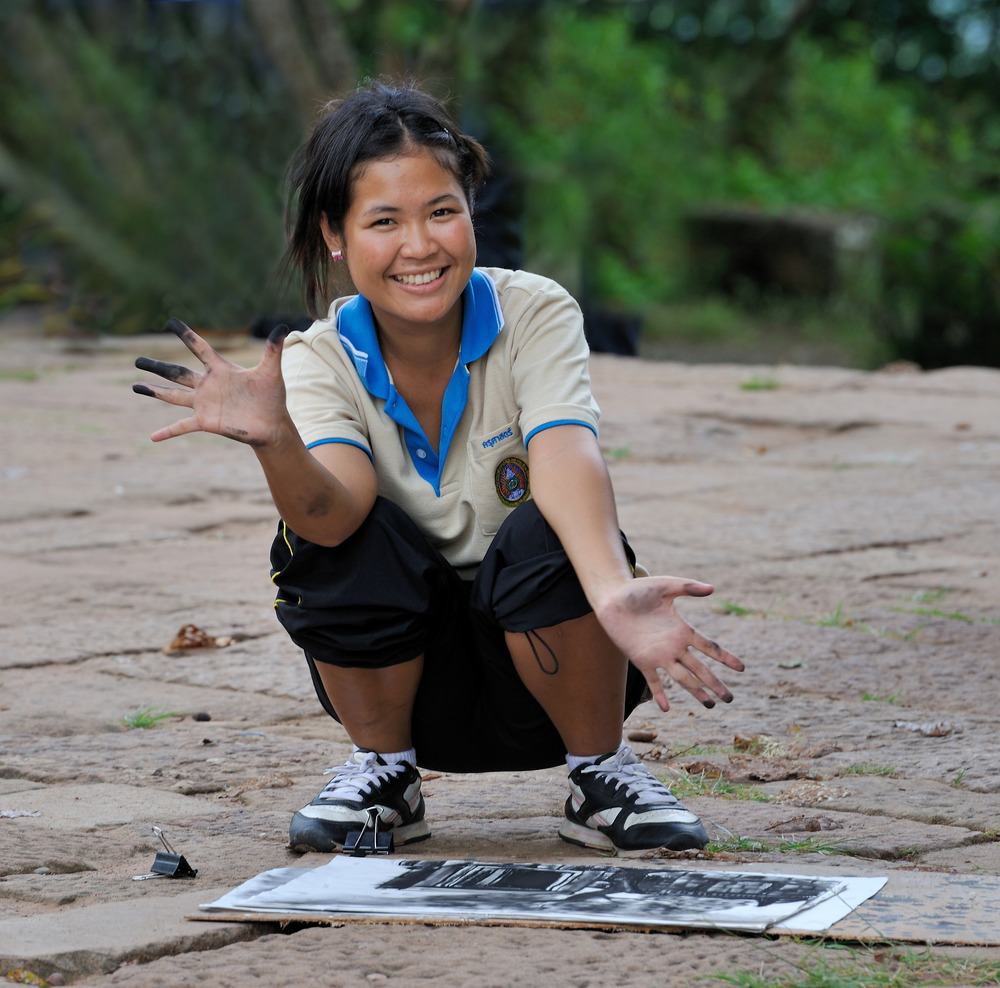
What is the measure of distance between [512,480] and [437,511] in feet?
0.36

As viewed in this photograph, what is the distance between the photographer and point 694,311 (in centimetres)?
1362

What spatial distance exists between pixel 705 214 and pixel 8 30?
6.69 meters

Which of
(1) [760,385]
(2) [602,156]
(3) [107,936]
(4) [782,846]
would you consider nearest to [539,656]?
(4) [782,846]

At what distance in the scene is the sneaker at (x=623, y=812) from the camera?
1.71 metres

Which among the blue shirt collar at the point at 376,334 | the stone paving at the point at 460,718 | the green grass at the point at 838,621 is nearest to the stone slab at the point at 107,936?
the stone paving at the point at 460,718

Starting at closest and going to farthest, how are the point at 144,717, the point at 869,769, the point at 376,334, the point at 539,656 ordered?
the point at 539,656 → the point at 376,334 → the point at 869,769 → the point at 144,717

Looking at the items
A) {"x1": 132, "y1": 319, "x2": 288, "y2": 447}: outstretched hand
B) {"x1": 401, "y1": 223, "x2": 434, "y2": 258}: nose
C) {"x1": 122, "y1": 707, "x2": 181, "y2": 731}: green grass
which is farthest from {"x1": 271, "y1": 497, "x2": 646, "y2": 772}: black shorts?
{"x1": 122, "y1": 707, "x2": 181, "y2": 731}: green grass

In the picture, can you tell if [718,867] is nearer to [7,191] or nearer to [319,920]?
[319,920]

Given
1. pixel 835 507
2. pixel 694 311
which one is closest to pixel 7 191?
pixel 694 311

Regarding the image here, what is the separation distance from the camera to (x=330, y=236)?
1912 mm

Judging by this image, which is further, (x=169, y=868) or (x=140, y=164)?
(x=140, y=164)

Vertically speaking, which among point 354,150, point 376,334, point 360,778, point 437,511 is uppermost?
point 354,150

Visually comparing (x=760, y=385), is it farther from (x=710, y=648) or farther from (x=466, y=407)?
(x=710, y=648)

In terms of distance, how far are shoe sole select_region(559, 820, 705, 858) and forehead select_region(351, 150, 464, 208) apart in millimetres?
829
